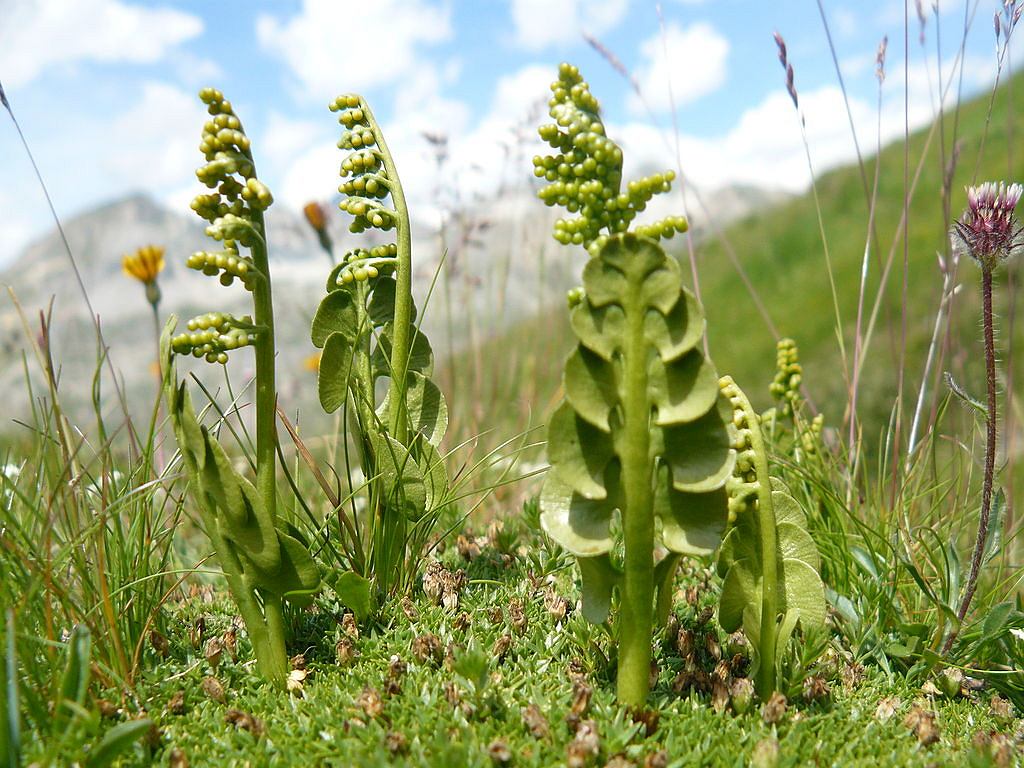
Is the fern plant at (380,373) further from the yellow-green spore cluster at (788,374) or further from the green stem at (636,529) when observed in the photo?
the yellow-green spore cluster at (788,374)

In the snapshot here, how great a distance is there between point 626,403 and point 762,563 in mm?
575

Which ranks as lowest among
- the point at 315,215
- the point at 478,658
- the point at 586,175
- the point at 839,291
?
the point at 839,291

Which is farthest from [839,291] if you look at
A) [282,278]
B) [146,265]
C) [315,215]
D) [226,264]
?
[226,264]

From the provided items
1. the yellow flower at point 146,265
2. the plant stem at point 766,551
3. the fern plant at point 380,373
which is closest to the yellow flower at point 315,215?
the yellow flower at point 146,265

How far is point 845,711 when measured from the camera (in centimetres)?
202

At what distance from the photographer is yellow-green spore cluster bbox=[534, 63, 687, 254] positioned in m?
1.76

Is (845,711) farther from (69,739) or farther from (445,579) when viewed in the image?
(69,739)

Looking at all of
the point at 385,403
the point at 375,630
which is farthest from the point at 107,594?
the point at 385,403

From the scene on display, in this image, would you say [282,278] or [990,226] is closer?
[990,226]

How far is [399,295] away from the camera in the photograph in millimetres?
2221

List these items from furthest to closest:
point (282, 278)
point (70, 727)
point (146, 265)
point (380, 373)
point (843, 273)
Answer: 1. point (843, 273)
2. point (282, 278)
3. point (146, 265)
4. point (380, 373)
5. point (70, 727)

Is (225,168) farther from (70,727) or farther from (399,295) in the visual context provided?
(70,727)

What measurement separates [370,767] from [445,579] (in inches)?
33.6

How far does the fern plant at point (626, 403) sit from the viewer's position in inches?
66.9
